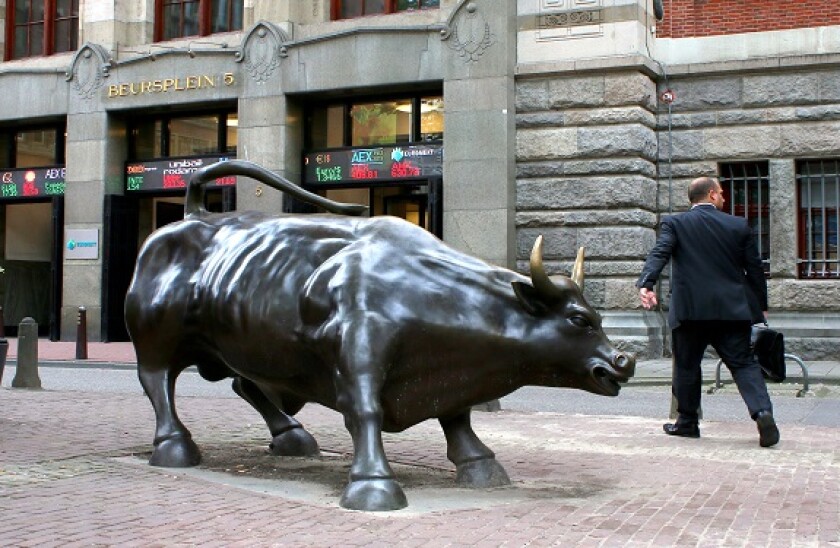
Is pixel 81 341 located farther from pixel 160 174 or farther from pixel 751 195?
pixel 751 195

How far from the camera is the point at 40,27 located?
24.4m

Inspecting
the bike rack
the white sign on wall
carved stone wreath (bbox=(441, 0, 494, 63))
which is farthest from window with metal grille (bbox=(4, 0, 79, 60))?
the bike rack

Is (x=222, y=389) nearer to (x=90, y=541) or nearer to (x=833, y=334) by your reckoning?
(x=90, y=541)

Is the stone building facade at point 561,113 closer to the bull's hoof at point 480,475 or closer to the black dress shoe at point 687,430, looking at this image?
the black dress shoe at point 687,430

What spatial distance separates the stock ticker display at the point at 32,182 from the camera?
23.9 m

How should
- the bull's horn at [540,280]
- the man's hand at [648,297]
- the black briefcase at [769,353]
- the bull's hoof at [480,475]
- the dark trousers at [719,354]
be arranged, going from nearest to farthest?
the bull's horn at [540,280] < the bull's hoof at [480,475] < the man's hand at [648,297] < the dark trousers at [719,354] < the black briefcase at [769,353]

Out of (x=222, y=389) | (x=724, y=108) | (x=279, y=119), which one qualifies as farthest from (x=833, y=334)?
(x=279, y=119)

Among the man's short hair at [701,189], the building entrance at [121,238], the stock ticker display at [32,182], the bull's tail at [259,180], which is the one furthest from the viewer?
→ the stock ticker display at [32,182]

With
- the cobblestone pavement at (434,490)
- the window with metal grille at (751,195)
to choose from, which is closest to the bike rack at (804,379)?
the cobblestone pavement at (434,490)

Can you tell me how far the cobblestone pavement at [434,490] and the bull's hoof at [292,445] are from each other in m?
0.12

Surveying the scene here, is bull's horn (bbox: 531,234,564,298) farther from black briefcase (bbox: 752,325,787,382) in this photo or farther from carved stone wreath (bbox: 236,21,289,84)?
carved stone wreath (bbox: 236,21,289,84)

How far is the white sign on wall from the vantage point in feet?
74.0

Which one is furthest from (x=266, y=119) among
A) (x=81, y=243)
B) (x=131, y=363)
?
(x=131, y=363)

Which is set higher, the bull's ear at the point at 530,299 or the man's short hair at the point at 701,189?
the man's short hair at the point at 701,189
